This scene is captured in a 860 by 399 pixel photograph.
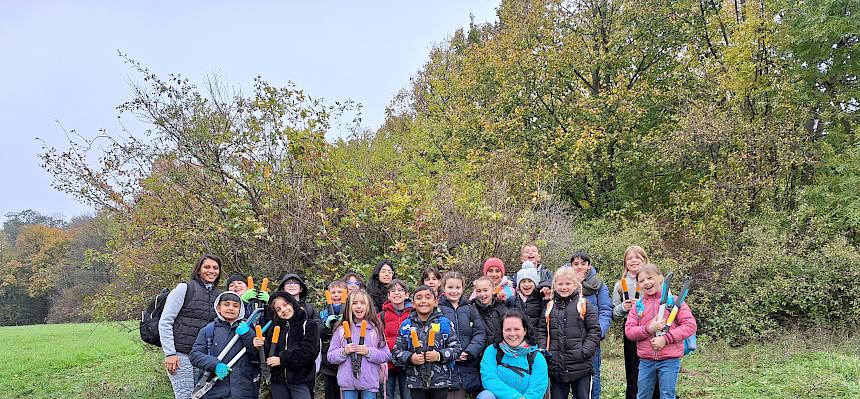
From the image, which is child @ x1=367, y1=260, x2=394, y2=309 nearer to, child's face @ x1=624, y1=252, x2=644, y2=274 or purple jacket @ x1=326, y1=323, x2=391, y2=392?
purple jacket @ x1=326, y1=323, x2=391, y2=392

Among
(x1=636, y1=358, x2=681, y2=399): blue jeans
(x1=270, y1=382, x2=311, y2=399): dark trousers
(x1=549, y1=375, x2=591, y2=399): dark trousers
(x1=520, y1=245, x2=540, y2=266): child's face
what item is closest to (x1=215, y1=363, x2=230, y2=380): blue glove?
(x1=270, y1=382, x2=311, y2=399): dark trousers

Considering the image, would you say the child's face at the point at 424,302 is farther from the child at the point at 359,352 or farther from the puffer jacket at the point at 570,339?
the puffer jacket at the point at 570,339

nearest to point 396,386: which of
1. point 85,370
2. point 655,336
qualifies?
point 655,336

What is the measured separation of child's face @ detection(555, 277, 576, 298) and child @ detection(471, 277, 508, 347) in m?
0.53

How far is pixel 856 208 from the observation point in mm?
11094

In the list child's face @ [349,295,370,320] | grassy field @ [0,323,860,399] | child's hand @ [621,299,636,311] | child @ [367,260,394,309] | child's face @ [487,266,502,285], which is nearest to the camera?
child's face @ [349,295,370,320]

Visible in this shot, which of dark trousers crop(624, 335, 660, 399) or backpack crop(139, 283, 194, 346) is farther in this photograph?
dark trousers crop(624, 335, 660, 399)

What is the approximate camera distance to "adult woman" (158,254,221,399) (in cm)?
485

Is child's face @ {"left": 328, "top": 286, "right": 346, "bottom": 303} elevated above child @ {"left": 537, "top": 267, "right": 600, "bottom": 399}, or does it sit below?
above

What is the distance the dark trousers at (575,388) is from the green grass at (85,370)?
4958mm

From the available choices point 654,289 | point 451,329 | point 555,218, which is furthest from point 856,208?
point 451,329

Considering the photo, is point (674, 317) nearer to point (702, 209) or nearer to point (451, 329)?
point (451, 329)

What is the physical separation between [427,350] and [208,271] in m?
1.99

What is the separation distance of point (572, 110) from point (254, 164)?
35.0 feet
